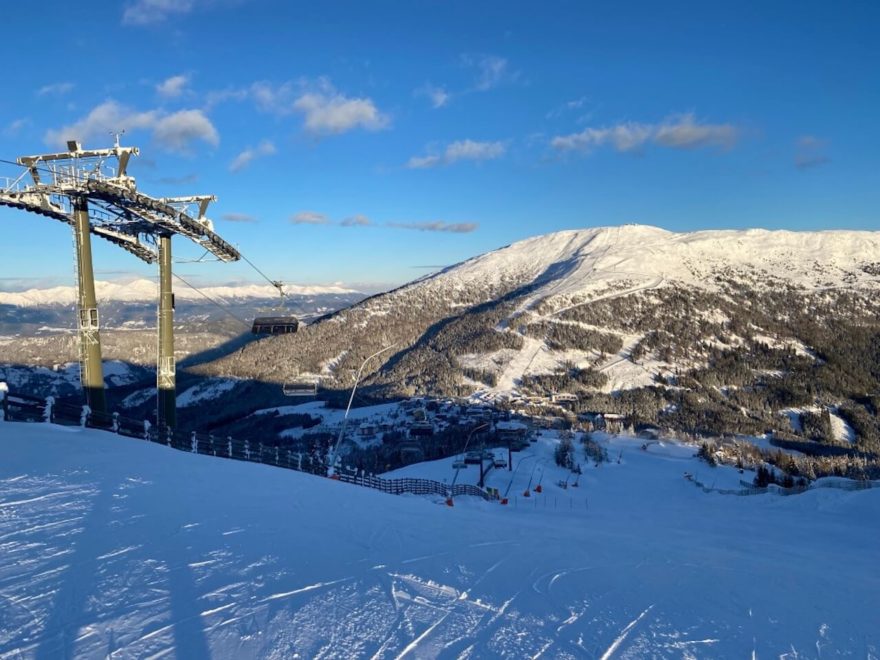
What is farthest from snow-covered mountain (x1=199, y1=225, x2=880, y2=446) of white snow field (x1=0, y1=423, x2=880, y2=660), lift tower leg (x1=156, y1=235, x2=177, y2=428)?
white snow field (x1=0, y1=423, x2=880, y2=660)

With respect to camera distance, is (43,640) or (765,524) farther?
(765,524)

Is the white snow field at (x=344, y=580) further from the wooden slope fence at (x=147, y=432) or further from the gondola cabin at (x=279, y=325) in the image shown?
the gondola cabin at (x=279, y=325)

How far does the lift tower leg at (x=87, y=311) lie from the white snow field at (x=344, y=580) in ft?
14.0

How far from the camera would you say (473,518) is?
16.1 meters

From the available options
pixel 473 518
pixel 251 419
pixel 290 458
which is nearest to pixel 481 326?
pixel 251 419

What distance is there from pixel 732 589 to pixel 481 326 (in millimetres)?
166319

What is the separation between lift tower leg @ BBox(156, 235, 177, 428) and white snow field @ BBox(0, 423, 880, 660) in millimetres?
9399

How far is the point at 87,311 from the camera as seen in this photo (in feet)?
67.6

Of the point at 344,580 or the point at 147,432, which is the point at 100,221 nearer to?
the point at 147,432

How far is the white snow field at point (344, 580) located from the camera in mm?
6785

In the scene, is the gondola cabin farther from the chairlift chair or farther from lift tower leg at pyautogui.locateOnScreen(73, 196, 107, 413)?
lift tower leg at pyautogui.locateOnScreen(73, 196, 107, 413)

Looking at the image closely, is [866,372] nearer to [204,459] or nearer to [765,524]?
[765,524]

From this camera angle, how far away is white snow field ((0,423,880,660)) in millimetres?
6785

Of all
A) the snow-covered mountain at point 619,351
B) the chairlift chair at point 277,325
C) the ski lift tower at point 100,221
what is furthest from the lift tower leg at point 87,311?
the snow-covered mountain at point 619,351
